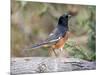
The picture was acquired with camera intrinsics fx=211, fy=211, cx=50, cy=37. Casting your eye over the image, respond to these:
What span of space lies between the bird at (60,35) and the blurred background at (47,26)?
4 centimetres

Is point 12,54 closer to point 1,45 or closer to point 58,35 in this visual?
point 1,45

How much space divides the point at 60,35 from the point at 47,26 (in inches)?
7.4

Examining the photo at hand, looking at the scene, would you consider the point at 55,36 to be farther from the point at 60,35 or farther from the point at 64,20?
the point at 64,20

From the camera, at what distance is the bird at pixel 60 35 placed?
236 cm

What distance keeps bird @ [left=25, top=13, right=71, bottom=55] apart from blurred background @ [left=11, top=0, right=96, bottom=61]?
0.14 feet

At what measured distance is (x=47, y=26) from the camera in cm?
235

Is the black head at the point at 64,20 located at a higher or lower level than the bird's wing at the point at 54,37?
higher

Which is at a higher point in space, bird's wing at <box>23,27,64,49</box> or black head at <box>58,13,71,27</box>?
black head at <box>58,13,71,27</box>

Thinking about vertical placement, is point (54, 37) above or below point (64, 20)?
below

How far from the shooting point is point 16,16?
222 centimetres

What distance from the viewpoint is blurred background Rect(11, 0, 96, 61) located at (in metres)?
2.23

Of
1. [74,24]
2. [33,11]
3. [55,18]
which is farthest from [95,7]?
[33,11]

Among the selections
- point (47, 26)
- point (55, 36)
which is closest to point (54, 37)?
point (55, 36)
